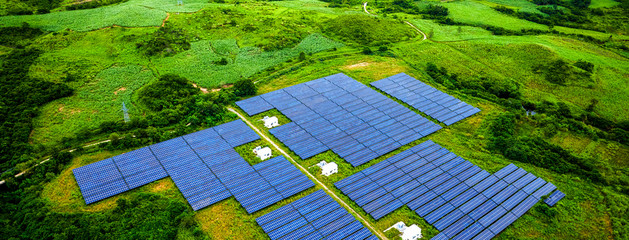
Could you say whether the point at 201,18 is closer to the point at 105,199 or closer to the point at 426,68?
the point at 426,68

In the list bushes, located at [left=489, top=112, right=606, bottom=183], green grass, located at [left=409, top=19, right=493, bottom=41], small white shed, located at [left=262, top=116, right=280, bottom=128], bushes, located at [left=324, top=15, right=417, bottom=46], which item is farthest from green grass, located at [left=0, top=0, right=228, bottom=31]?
bushes, located at [left=489, top=112, right=606, bottom=183]

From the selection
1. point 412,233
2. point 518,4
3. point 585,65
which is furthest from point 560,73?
point 518,4

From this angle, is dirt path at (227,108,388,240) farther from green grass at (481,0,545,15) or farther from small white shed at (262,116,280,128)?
green grass at (481,0,545,15)

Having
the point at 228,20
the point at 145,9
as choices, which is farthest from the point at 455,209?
the point at 145,9

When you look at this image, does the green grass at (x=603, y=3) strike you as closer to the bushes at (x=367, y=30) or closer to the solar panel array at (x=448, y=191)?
the bushes at (x=367, y=30)

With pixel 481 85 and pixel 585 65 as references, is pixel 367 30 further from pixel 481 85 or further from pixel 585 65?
pixel 585 65

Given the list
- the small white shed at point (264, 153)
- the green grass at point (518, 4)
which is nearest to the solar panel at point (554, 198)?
the small white shed at point (264, 153)
